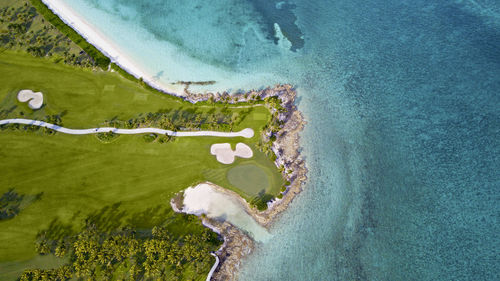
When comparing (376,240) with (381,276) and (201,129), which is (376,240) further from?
(201,129)

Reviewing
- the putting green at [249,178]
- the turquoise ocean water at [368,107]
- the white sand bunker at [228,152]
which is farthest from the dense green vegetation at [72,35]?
the putting green at [249,178]

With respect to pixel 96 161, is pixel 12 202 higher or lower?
lower

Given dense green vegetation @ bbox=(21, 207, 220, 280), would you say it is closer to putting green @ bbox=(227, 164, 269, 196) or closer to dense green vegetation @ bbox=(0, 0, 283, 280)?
dense green vegetation @ bbox=(0, 0, 283, 280)

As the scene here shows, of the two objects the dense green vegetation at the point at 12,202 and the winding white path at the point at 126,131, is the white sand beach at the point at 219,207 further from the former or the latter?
the dense green vegetation at the point at 12,202

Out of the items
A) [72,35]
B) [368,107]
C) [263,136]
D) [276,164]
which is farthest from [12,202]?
[368,107]

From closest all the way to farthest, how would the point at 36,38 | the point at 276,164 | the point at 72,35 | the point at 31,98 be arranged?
1. the point at 276,164
2. the point at 31,98
3. the point at 36,38
4. the point at 72,35

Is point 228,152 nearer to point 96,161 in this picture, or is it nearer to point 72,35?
point 96,161

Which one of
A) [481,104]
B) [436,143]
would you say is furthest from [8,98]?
[481,104]

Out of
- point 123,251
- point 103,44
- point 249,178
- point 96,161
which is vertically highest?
point 103,44
